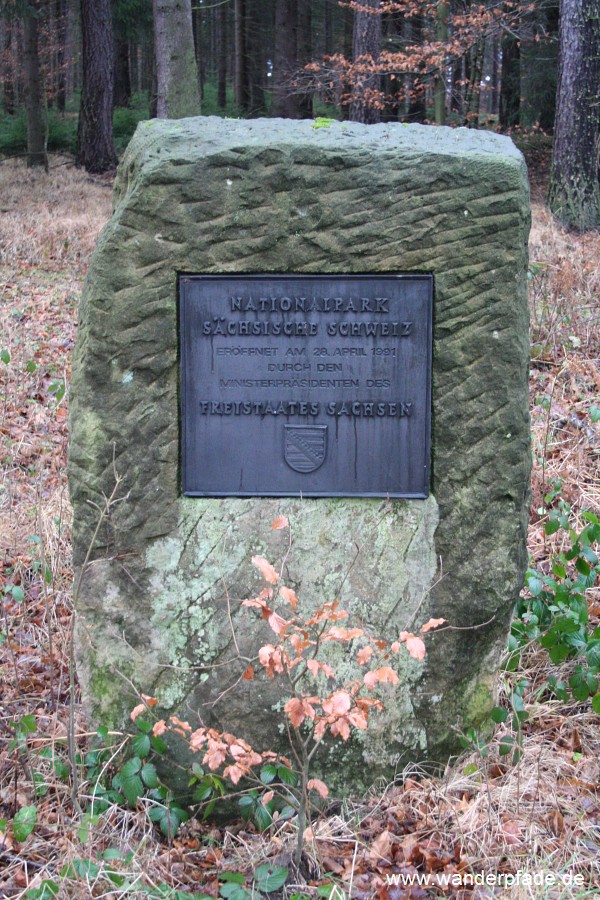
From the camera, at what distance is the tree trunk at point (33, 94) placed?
15812 millimetres

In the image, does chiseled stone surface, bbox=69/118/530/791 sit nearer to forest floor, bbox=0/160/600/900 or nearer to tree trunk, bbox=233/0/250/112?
forest floor, bbox=0/160/600/900

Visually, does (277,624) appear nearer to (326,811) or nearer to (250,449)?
(250,449)

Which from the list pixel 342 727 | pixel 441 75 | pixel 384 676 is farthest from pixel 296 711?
pixel 441 75

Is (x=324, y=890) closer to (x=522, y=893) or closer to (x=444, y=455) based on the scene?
(x=522, y=893)

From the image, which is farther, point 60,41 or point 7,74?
point 60,41

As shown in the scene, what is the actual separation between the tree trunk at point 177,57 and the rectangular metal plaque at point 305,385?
7.34 meters

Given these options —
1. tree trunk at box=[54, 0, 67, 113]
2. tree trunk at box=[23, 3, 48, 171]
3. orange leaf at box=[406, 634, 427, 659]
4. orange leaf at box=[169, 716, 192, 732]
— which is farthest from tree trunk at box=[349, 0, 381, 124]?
orange leaf at box=[406, 634, 427, 659]

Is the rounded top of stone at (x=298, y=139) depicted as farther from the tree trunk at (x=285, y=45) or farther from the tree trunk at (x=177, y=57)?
the tree trunk at (x=285, y=45)

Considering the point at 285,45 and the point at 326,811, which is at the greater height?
the point at 285,45

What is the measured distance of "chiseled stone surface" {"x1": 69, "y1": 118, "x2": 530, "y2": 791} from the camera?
271 cm

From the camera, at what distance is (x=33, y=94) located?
15.9m

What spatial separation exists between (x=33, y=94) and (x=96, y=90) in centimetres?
127

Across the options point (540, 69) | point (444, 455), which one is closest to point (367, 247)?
point (444, 455)

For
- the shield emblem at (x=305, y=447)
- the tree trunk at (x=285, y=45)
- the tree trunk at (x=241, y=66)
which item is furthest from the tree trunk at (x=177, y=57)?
the tree trunk at (x=241, y=66)
